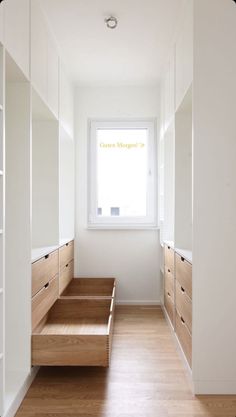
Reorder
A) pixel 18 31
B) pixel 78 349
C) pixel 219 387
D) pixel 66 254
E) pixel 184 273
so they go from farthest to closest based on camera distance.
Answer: pixel 66 254, pixel 184 273, pixel 78 349, pixel 219 387, pixel 18 31

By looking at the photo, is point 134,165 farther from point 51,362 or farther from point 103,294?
point 51,362

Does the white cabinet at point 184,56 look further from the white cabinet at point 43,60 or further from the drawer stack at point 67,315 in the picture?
the drawer stack at point 67,315

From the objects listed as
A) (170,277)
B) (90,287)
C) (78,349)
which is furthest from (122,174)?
(78,349)

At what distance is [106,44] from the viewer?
369 cm

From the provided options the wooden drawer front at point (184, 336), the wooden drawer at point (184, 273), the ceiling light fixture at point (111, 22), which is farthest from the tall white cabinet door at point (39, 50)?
the wooden drawer front at point (184, 336)

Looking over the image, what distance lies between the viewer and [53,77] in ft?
11.7

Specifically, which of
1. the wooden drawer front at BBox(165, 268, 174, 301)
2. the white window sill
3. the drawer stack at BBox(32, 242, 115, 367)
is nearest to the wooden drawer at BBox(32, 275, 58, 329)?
the drawer stack at BBox(32, 242, 115, 367)

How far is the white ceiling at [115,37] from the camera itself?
3.02 m

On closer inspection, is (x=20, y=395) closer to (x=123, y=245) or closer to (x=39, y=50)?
(x=39, y=50)

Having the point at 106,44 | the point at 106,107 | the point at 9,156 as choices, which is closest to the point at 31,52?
the point at 9,156

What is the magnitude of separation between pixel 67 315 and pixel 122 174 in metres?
1.96

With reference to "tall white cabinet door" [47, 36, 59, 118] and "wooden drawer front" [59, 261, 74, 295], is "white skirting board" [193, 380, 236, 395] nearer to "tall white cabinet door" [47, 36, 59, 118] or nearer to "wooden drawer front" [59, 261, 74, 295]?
"wooden drawer front" [59, 261, 74, 295]

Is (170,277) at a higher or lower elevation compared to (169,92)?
lower

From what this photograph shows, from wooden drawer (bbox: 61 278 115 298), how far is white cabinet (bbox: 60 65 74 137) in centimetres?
160
